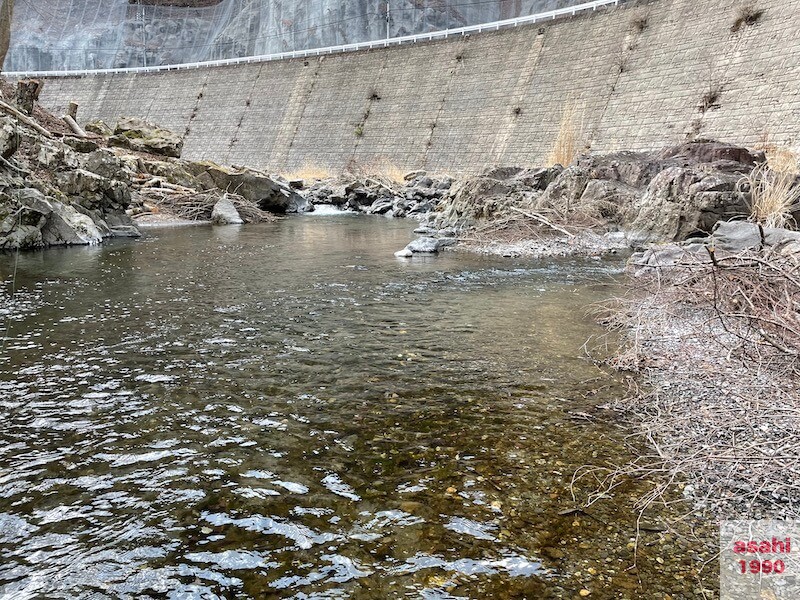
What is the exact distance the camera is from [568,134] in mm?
18844

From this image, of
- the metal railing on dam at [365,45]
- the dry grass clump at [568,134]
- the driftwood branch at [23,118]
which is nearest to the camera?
the driftwood branch at [23,118]

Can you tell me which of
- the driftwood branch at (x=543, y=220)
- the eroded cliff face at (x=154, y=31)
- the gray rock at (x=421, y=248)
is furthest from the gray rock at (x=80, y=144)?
the eroded cliff face at (x=154, y=31)

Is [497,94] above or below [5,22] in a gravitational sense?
above

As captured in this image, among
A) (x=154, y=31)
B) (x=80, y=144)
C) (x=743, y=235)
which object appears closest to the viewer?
(x=743, y=235)

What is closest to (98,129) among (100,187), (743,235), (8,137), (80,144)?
(80,144)

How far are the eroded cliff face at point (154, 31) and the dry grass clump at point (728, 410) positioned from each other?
33562 mm

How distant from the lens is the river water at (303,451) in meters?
1.84

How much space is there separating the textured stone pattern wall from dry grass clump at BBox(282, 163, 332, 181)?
0.29 meters

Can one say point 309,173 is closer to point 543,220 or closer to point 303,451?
point 543,220

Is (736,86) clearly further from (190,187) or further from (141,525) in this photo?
(141,525)

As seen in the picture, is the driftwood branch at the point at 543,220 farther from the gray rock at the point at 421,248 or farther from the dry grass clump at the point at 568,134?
the dry grass clump at the point at 568,134

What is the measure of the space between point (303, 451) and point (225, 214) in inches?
515

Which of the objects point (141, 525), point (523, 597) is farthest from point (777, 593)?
point (141, 525)

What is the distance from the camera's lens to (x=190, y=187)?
17281mm
